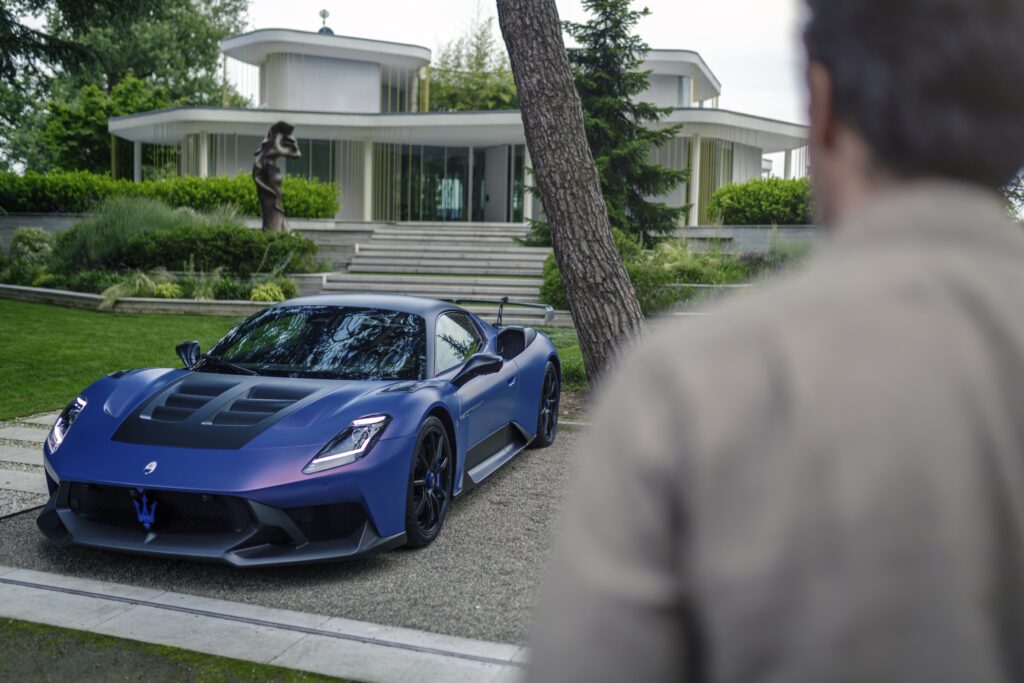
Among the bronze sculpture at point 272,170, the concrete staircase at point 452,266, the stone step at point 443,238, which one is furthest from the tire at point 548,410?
the stone step at point 443,238

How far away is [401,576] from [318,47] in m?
28.6

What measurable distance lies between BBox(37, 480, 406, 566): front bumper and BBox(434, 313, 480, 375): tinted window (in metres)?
1.40

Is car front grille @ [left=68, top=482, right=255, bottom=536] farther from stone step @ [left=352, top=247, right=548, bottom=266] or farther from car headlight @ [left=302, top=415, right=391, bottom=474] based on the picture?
stone step @ [left=352, top=247, right=548, bottom=266]

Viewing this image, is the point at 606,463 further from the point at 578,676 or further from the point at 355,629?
the point at 355,629

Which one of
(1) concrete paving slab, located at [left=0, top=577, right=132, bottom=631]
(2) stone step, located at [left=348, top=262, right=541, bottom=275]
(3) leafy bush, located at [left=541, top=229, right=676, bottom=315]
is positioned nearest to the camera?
(1) concrete paving slab, located at [left=0, top=577, right=132, bottom=631]

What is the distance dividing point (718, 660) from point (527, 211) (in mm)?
26760

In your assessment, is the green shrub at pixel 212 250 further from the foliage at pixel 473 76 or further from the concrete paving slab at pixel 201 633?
the foliage at pixel 473 76

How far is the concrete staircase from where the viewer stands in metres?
18.4

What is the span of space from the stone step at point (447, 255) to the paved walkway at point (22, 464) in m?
13.6

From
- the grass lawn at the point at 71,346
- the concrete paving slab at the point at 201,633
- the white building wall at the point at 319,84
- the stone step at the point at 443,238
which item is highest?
the white building wall at the point at 319,84

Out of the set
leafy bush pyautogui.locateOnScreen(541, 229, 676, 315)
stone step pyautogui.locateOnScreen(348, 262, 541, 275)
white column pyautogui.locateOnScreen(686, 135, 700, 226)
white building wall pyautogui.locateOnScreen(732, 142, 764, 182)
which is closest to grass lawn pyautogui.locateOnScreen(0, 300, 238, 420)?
leafy bush pyautogui.locateOnScreen(541, 229, 676, 315)

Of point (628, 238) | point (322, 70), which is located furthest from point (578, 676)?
point (322, 70)

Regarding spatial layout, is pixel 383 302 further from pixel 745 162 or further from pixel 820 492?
pixel 745 162

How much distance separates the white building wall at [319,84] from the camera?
31094 millimetres
